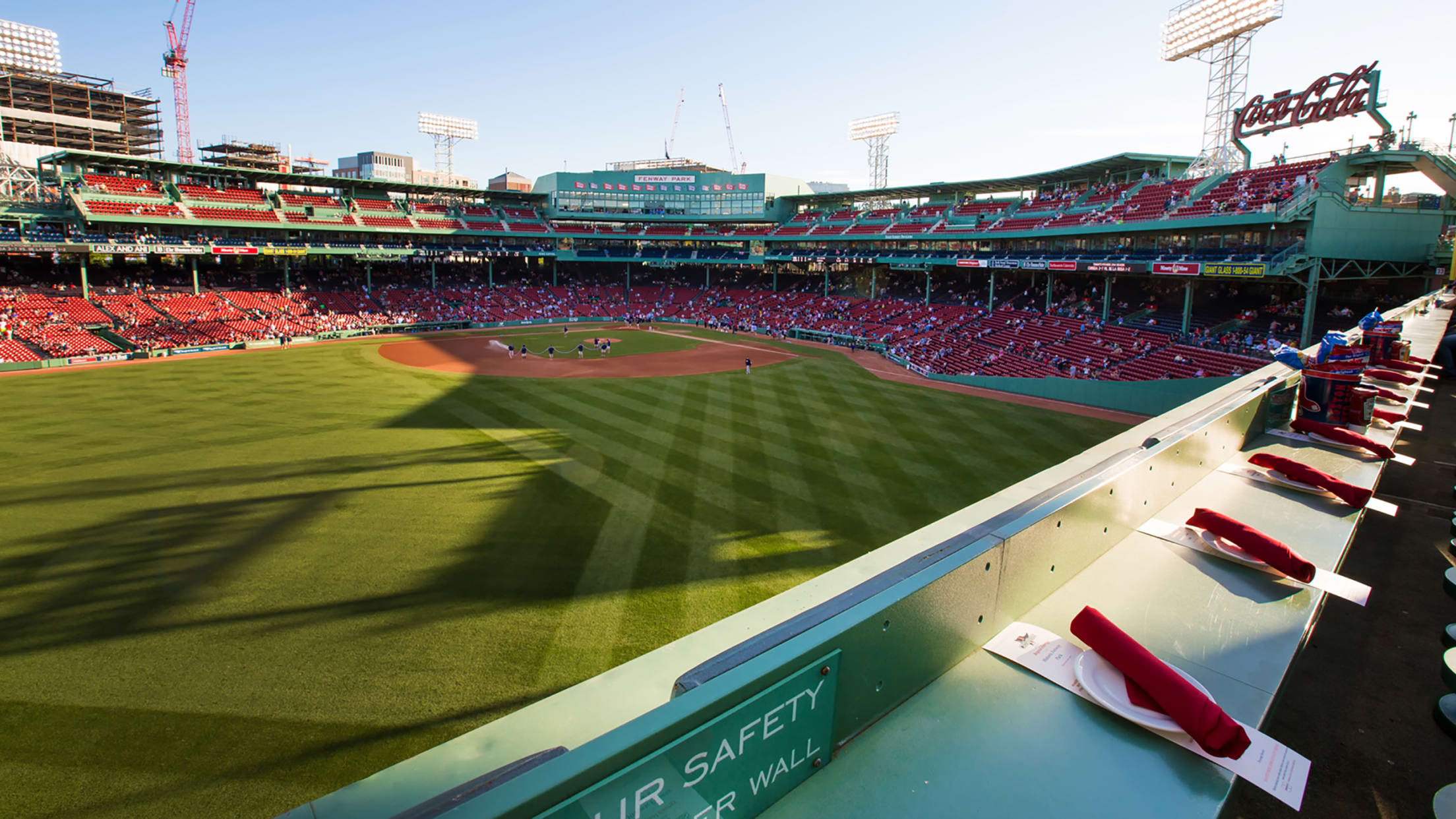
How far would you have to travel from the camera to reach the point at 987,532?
9.89 ft

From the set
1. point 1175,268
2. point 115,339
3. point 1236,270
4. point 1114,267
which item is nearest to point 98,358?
point 115,339

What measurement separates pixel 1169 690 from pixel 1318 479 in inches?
132

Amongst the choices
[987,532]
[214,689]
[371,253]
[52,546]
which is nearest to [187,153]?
[371,253]

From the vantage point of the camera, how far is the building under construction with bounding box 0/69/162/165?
8356 cm

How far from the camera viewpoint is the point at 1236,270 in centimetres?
3072

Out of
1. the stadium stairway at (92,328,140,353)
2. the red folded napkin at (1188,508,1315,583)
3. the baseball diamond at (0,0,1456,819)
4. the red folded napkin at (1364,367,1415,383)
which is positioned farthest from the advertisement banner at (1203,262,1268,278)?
the stadium stairway at (92,328,140,353)

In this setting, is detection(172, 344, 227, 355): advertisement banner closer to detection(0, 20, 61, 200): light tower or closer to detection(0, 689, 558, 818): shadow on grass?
detection(0, 689, 558, 818): shadow on grass

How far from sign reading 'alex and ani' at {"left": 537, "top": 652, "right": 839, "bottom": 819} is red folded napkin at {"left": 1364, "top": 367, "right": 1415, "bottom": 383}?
9.25 meters

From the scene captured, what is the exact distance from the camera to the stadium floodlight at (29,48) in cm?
8425

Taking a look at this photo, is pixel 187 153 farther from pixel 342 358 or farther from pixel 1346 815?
pixel 1346 815

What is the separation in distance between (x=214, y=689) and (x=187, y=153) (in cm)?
12253

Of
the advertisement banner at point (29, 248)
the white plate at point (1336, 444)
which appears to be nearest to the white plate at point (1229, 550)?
the white plate at point (1336, 444)

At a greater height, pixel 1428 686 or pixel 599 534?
pixel 1428 686

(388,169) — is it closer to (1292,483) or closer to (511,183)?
(511,183)
